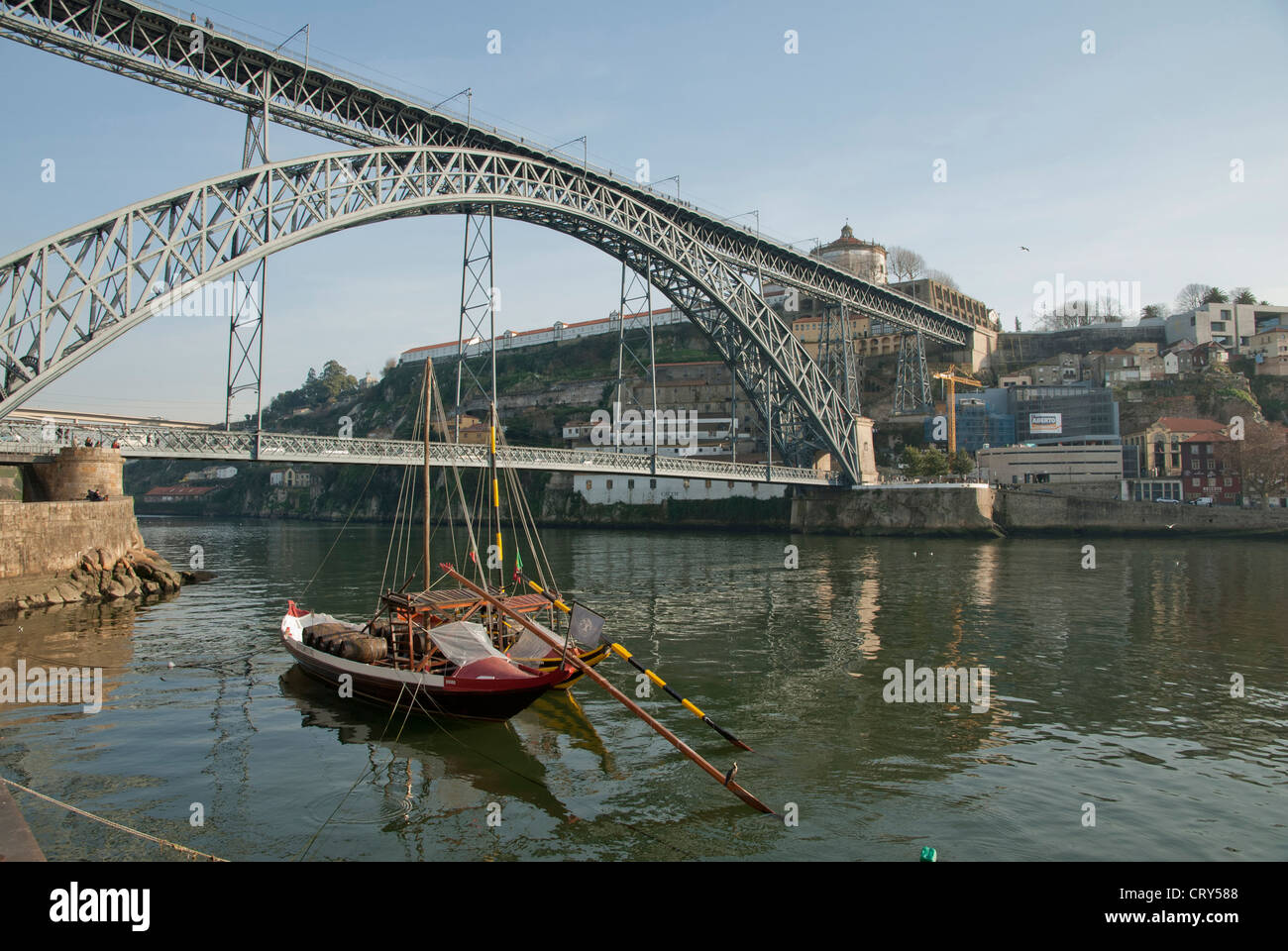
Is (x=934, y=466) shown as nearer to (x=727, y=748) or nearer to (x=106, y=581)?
(x=106, y=581)

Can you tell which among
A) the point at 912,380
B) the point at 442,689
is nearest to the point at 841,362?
the point at 912,380

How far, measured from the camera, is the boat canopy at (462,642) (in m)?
15.4

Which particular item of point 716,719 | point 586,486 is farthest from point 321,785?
point 586,486

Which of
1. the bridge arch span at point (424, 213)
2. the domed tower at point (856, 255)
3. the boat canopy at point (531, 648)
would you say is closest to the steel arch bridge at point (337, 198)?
the bridge arch span at point (424, 213)

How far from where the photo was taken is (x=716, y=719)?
52.3 feet

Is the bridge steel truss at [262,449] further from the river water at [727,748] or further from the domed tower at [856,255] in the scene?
the domed tower at [856,255]

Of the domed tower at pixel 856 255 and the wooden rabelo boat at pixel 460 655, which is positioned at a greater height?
the domed tower at pixel 856 255

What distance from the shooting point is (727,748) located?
46.8 feet

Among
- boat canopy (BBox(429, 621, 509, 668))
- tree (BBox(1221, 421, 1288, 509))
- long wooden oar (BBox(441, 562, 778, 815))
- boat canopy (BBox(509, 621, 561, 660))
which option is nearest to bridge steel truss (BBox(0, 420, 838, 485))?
boat canopy (BBox(509, 621, 561, 660))

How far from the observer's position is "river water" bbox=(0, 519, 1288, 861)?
10.7 metres

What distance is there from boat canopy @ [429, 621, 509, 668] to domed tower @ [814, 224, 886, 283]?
10291 cm

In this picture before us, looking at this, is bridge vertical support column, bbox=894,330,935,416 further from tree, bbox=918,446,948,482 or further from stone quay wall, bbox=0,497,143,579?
stone quay wall, bbox=0,497,143,579

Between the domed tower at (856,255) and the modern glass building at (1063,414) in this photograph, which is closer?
the modern glass building at (1063,414)

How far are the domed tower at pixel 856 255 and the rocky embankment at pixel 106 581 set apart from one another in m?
94.4
